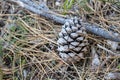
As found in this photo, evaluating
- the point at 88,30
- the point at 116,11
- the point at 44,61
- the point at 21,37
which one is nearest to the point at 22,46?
the point at 21,37

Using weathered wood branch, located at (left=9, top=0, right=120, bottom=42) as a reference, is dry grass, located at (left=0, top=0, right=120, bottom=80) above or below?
below

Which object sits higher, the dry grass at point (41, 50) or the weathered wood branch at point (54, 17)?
the weathered wood branch at point (54, 17)

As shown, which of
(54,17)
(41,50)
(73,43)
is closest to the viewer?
(73,43)

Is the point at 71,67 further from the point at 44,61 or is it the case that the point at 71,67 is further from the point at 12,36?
the point at 12,36
